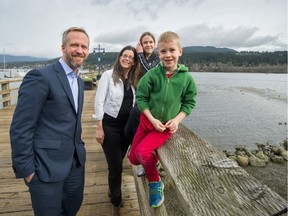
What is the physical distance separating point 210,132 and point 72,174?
15739 mm

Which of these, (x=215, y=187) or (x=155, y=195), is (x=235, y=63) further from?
(x=215, y=187)

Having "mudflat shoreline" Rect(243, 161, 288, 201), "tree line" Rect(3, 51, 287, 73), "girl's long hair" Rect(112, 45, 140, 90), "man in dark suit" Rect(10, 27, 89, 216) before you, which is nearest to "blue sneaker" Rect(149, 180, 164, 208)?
"man in dark suit" Rect(10, 27, 89, 216)

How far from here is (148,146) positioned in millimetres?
1872

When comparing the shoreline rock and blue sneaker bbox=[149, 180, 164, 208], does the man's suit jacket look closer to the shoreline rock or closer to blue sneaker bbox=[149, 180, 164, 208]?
blue sneaker bbox=[149, 180, 164, 208]

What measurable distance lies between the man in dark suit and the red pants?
1.69 feet

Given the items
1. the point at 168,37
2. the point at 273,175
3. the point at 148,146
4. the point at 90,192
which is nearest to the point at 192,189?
the point at 148,146

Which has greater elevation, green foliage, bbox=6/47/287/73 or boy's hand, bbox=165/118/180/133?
green foliage, bbox=6/47/287/73

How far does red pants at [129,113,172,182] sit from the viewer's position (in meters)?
1.87

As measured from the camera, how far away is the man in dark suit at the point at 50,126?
1512 millimetres

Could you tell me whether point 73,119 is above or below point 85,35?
below

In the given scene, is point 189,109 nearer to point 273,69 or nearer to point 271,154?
point 271,154

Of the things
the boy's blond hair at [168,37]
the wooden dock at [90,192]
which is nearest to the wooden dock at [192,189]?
the wooden dock at [90,192]

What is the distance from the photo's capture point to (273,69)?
13488 cm

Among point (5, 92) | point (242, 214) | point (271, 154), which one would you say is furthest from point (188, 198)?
point (271, 154)
